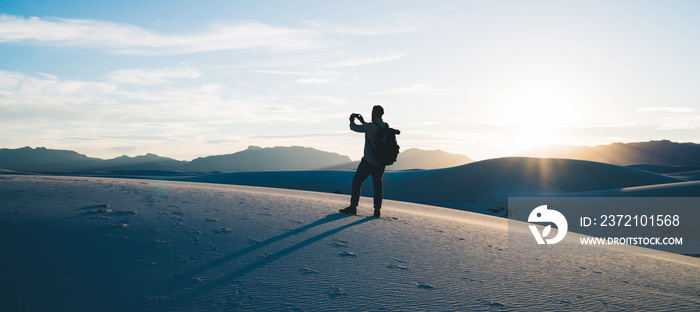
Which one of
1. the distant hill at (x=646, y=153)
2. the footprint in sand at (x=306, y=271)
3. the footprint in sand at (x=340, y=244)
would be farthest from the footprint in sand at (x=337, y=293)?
the distant hill at (x=646, y=153)

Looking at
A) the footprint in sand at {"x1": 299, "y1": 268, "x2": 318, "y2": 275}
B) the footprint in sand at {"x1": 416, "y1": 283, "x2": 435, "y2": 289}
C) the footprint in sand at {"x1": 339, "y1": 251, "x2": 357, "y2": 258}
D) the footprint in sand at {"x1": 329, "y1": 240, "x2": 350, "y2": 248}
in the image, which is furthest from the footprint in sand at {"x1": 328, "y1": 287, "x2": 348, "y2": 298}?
the footprint in sand at {"x1": 329, "y1": 240, "x2": 350, "y2": 248}

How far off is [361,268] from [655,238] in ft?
35.5

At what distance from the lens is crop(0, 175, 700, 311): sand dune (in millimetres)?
3000

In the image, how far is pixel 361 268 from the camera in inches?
147

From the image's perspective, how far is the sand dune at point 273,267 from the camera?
118 inches

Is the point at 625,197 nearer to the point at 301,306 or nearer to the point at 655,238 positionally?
the point at 655,238

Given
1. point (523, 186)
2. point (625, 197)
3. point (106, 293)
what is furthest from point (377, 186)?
point (523, 186)

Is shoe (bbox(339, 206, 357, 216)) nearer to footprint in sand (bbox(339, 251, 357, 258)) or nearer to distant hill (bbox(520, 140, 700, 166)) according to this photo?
footprint in sand (bbox(339, 251, 357, 258))

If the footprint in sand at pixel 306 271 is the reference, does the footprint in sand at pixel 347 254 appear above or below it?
above

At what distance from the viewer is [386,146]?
6.16 metres

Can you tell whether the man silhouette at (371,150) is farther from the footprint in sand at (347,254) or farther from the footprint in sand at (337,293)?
the footprint in sand at (337,293)

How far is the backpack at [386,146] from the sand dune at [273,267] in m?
1.01

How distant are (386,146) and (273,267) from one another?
3021 mm

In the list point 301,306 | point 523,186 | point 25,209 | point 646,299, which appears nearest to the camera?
point 301,306
